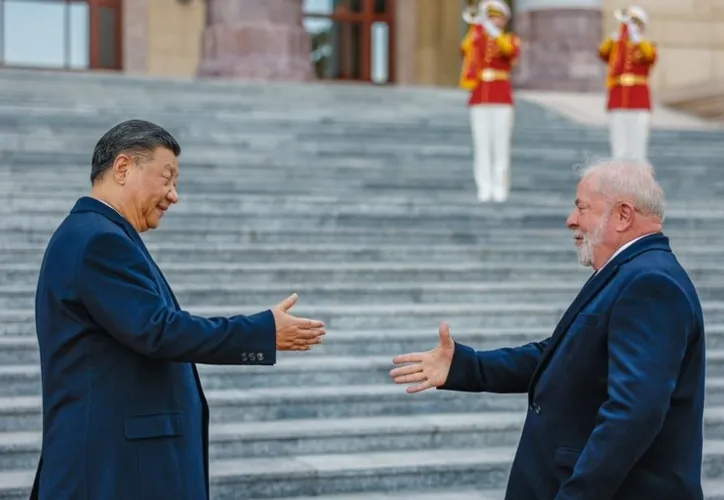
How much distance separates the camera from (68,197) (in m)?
9.02

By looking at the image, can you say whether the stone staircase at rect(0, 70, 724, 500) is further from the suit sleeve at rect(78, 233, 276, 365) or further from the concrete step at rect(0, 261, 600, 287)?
the suit sleeve at rect(78, 233, 276, 365)

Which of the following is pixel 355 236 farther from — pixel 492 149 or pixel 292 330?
pixel 292 330

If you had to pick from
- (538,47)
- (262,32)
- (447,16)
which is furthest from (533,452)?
(447,16)

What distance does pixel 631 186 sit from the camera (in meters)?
3.21

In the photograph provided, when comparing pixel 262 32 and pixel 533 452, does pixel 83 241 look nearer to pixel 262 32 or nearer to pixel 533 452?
pixel 533 452

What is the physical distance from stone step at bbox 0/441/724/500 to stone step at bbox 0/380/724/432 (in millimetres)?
395

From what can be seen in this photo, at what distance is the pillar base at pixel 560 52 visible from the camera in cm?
1861

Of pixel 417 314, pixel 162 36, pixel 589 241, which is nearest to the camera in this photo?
pixel 589 241

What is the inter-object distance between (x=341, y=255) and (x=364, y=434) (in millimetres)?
2460

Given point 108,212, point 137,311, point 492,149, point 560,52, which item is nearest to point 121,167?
point 108,212

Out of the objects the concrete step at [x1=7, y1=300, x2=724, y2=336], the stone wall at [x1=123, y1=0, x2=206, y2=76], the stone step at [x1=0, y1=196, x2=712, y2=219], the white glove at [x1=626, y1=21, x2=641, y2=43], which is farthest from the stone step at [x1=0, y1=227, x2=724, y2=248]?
the stone wall at [x1=123, y1=0, x2=206, y2=76]

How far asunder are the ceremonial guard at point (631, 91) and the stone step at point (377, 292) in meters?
4.09

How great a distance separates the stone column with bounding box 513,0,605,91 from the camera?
1861cm

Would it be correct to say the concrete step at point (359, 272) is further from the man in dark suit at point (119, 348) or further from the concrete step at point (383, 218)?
the man in dark suit at point (119, 348)
